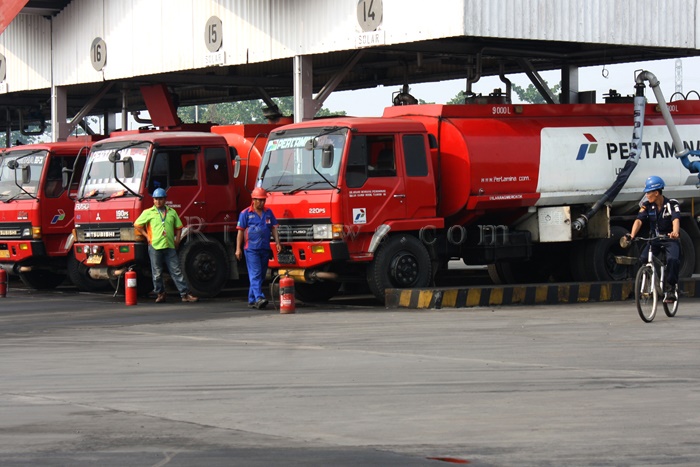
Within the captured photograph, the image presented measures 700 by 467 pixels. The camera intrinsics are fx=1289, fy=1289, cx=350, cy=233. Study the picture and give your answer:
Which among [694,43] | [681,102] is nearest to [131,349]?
[681,102]

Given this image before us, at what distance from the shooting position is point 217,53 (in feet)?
87.7

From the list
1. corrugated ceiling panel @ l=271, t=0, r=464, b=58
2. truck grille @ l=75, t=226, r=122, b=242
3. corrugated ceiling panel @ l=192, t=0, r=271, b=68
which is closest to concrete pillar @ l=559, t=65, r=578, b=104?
corrugated ceiling panel @ l=271, t=0, r=464, b=58

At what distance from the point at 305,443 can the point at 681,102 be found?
16.1 m

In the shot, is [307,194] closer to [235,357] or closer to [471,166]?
[471,166]

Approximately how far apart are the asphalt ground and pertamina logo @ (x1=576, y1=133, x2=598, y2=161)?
4.09 m

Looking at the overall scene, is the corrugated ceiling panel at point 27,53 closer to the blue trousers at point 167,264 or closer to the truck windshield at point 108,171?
the truck windshield at point 108,171

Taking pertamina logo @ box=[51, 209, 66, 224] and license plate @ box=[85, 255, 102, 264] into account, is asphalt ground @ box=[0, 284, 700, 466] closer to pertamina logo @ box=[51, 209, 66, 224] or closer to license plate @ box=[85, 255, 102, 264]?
license plate @ box=[85, 255, 102, 264]

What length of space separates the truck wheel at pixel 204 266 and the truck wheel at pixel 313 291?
1.52m

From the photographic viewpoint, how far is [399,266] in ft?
62.1

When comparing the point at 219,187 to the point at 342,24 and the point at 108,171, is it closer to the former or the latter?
the point at 108,171

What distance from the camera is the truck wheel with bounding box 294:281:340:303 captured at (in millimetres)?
20344

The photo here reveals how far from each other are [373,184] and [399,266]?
1.28 m

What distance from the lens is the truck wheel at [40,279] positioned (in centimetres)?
2467

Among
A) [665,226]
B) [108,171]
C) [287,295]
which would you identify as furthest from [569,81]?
[287,295]
